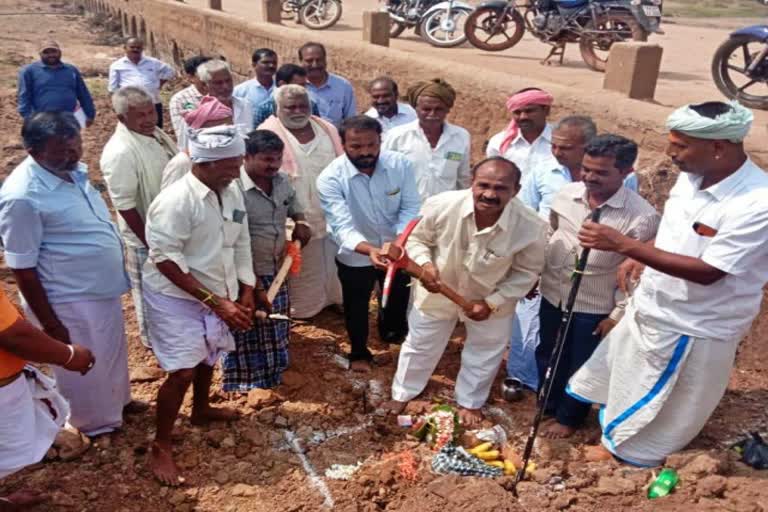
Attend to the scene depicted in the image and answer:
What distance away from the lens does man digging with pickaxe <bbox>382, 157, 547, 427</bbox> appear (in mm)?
3666

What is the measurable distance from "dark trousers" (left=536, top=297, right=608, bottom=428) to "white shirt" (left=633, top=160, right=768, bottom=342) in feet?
1.63

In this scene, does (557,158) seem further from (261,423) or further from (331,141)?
(261,423)

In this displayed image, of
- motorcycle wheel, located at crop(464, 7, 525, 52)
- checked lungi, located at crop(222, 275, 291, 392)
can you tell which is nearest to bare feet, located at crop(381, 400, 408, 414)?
checked lungi, located at crop(222, 275, 291, 392)

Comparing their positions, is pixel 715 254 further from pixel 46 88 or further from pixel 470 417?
pixel 46 88

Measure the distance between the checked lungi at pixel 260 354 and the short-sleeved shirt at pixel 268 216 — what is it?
5.3 inches

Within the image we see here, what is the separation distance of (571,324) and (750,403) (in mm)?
1436

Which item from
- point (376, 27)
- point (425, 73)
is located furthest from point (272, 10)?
point (425, 73)

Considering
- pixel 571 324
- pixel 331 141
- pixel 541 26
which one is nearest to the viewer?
pixel 571 324

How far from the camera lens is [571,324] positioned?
12.7ft

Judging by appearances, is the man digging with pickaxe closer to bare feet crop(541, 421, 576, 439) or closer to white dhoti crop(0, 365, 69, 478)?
bare feet crop(541, 421, 576, 439)

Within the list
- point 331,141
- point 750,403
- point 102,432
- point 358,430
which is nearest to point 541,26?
point 331,141

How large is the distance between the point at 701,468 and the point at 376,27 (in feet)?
24.8

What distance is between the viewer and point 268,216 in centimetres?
412

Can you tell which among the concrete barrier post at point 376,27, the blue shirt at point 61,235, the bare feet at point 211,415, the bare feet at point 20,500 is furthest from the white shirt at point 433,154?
the concrete barrier post at point 376,27
